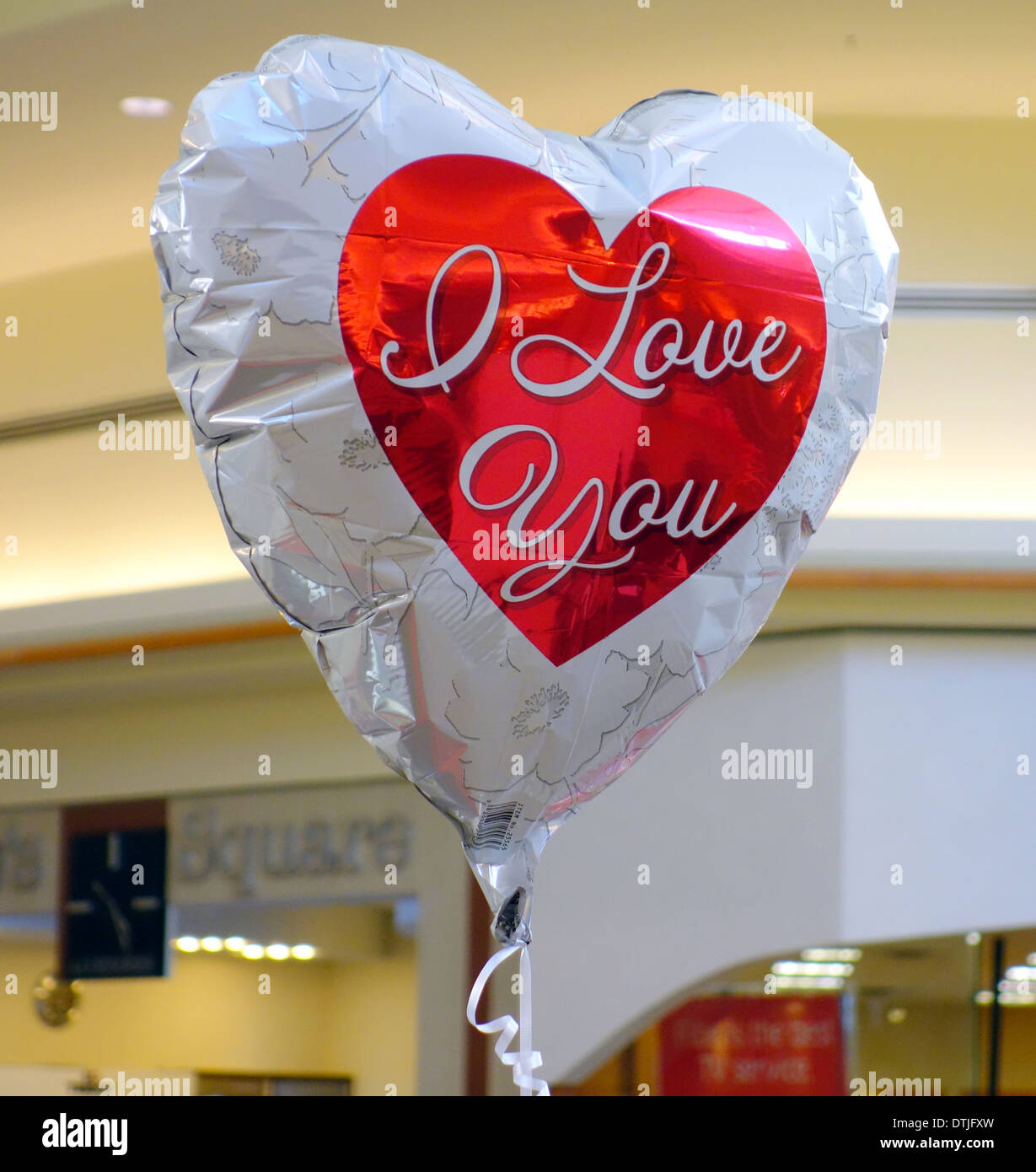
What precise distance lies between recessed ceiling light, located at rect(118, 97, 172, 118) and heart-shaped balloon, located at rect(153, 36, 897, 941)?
2.33m

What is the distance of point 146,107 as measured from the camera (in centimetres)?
365

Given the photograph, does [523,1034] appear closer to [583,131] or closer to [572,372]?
[572,372]

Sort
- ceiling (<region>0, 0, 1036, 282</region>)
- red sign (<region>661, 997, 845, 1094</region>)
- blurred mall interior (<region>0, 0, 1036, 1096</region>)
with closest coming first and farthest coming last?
1. ceiling (<region>0, 0, 1036, 282</region>)
2. blurred mall interior (<region>0, 0, 1036, 1096</region>)
3. red sign (<region>661, 997, 845, 1094</region>)

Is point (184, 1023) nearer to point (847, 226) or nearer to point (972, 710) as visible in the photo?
point (972, 710)

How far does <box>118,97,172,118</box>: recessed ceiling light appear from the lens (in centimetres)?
361

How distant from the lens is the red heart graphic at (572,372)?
1408 millimetres

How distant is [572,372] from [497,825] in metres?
0.47

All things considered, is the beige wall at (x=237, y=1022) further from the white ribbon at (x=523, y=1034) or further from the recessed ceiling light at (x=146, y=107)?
the white ribbon at (x=523, y=1034)

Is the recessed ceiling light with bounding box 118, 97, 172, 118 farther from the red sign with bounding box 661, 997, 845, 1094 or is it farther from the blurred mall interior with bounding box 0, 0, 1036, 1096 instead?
the red sign with bounding box 661, 997, 845, 1094

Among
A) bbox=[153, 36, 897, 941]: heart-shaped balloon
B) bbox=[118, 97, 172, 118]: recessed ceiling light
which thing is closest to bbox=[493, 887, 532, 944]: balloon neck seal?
bbox=[153, 36, 897, 941]: heart-shaped balloon

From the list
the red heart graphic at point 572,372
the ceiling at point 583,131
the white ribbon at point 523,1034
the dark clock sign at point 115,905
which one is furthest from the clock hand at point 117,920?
the red heart graphic at point 572,372
